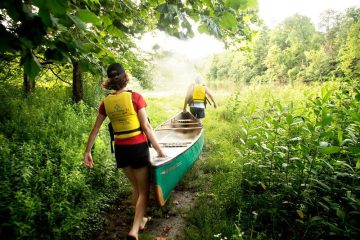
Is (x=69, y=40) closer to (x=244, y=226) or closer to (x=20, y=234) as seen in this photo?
(x=20, y=234)

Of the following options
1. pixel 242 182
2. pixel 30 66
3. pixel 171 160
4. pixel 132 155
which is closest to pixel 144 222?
pixel 171 160

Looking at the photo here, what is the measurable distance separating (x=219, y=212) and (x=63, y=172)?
2438 mm

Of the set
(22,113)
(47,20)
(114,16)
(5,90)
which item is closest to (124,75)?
(114,16)

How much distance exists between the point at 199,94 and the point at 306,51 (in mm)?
48526

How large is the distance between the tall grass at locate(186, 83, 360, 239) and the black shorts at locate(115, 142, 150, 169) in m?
1.25

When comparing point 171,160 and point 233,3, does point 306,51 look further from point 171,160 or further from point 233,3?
point 233,3

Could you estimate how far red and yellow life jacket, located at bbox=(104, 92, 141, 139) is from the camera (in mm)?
3078

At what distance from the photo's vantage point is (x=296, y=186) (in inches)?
129

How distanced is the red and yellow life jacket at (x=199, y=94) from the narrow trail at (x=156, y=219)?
13.5ft

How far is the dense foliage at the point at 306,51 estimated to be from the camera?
38125 millimetres

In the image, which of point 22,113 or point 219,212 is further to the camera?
point 22,113

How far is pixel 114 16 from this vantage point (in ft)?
9.07

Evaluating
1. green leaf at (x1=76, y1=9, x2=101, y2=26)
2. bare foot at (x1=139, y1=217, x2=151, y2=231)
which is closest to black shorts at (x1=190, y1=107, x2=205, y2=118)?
bare foot at (x1=139, y1=217, x2=151, y2=231)

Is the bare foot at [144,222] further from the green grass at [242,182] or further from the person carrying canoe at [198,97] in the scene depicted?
the person carrying canoe at [198,97]
